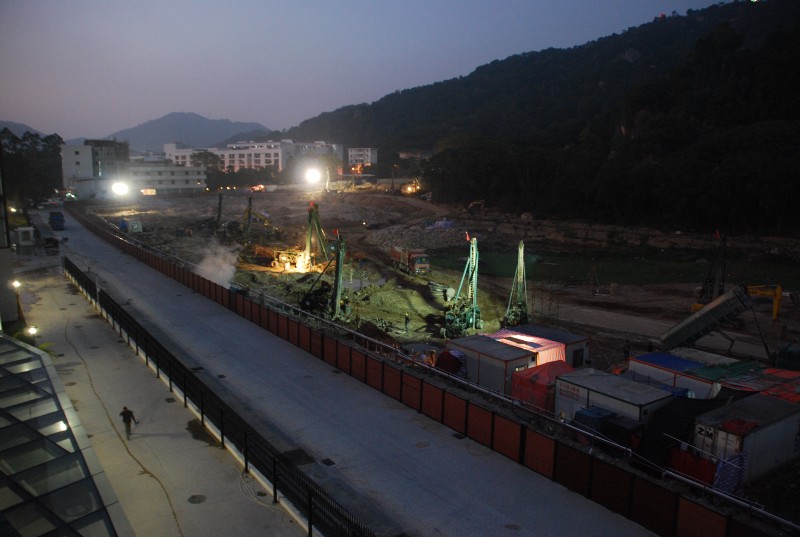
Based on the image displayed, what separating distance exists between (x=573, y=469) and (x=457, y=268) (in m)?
44.8

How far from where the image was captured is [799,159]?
201 feet

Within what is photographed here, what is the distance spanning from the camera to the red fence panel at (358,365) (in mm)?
18734

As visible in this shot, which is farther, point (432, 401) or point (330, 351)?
point (330, 351)

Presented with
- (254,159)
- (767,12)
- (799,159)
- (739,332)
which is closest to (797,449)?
(739,332)

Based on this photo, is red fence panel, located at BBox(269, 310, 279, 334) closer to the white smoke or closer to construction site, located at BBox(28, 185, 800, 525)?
construction site, located at BBox(28, 185, 800, 525)

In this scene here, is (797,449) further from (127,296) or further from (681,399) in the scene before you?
(127,296)

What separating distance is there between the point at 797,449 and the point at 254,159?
18086cm

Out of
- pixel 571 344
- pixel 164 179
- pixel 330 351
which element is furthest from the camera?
pixel 164 179

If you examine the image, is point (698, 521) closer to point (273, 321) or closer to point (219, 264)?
point (273, 321)

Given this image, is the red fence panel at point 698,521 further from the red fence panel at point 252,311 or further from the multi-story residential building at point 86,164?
the multi-story residential building at point 86,164

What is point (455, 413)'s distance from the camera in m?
15.2

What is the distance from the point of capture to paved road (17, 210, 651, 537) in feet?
37.0

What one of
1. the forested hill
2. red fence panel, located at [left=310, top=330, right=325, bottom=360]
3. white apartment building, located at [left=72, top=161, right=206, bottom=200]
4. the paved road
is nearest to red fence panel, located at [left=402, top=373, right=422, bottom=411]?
the paved road

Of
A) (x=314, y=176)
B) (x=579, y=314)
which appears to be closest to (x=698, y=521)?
(x=579, y=314)
